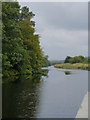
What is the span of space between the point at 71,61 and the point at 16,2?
82651 mm

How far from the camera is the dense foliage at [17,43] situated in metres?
26.2

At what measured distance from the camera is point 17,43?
89.2 ft

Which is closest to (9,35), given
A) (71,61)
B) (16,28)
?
(16,28)

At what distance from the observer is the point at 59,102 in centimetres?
1521

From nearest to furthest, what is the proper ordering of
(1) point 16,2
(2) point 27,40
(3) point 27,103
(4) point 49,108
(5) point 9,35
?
(4) point 49,108 → (3) point 27,103 → (5) point 9,35 → (1) point 16,2 → (2) point 27,40

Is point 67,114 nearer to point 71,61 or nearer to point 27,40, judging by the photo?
point 27,40

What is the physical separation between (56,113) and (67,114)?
1.93 ft

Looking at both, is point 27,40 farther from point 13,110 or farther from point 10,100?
point 13,110

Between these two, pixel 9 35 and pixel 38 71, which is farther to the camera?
pixel 38 71

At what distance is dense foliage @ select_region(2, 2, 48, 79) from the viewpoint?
26222mm

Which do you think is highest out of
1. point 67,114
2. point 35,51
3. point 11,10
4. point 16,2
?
point 16,2

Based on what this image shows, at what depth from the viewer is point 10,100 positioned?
15297mm

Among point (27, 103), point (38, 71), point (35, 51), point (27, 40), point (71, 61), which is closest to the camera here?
point (27, 103)

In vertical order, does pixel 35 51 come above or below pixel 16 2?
below
